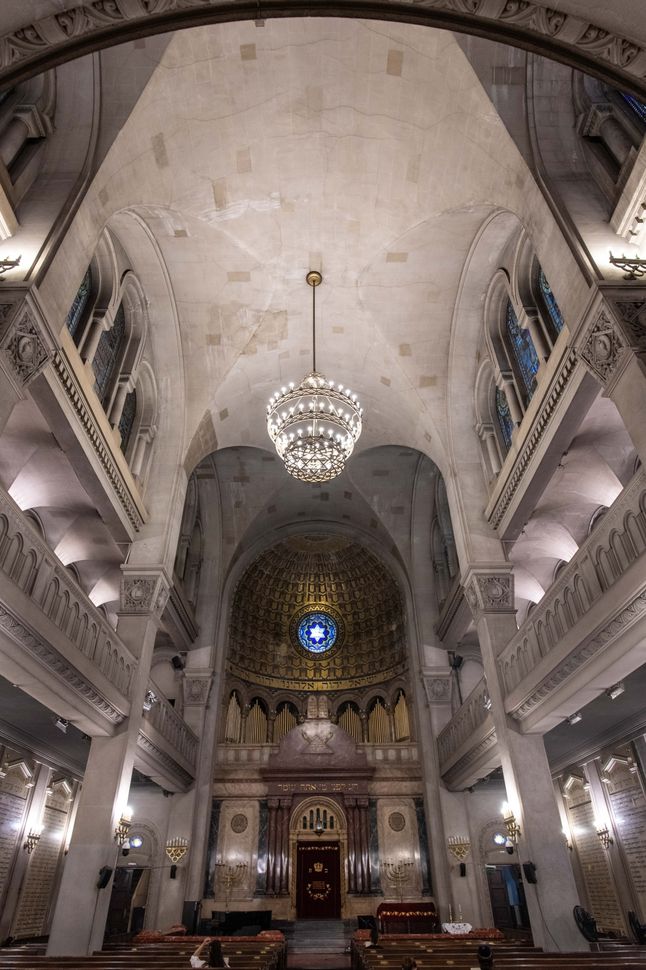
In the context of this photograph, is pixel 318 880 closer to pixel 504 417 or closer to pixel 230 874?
pixel 230 874

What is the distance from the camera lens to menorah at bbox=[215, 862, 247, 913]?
50.8 feet

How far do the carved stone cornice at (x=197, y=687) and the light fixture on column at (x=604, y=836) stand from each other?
10.1m

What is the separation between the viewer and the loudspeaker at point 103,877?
8547mm

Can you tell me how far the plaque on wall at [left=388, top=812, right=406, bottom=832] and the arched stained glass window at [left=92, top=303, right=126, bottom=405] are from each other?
44.0 feet

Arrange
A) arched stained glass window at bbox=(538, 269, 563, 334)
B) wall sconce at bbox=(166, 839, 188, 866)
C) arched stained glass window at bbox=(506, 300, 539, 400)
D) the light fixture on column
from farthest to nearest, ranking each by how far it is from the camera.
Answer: wall sconce at bbox=(166, 839, 188, 866) < the light fixture on column < arched stained glass window at bbox=(506, 300, 539, 400) < arched stained glass window at bbox=(538, 269, 563, 334)

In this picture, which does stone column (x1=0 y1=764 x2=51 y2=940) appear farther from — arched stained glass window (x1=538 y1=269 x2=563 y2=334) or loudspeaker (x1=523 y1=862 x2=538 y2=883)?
arched stained glass window (x1=538 y1=269 x2=563 y2=334)

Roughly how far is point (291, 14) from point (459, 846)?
54.4 feet

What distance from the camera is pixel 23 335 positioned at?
21.4 feet

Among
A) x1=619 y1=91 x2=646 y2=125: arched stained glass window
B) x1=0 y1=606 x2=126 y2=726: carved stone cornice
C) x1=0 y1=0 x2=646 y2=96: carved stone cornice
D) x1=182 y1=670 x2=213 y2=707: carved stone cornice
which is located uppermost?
x1=619 y1=91 x2=646 y2=125: arched stained glass window

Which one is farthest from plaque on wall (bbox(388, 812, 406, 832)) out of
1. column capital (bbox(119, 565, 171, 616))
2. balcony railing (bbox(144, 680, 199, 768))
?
column capital (bbox(119, 565, 171, 616))

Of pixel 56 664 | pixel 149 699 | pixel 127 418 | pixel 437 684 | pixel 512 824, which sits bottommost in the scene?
pixel 512 824

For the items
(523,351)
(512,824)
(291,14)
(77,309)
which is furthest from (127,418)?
(512,824)

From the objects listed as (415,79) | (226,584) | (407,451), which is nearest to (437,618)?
(407,451)

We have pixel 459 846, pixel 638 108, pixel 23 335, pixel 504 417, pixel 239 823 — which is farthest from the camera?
pixel 239 823
